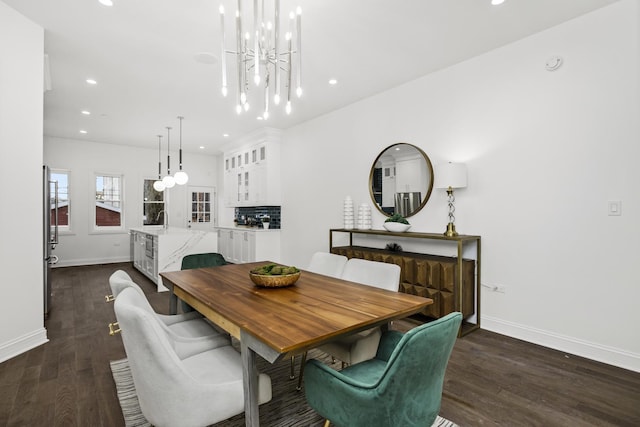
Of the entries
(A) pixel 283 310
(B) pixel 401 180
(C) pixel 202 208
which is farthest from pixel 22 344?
(C) pixel 202 208

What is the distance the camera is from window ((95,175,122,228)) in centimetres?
760

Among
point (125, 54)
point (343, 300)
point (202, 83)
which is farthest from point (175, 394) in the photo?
point (202, 83)

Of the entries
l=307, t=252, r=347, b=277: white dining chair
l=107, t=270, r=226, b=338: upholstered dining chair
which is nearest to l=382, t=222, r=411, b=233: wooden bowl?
l=307, t=252, r=347, b=277: white dining chair

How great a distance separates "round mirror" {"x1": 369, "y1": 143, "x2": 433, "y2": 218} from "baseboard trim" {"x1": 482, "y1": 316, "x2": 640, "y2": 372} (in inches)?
60.1

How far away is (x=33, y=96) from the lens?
2.90m

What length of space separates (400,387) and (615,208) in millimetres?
2640

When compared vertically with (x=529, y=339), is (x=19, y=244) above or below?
above

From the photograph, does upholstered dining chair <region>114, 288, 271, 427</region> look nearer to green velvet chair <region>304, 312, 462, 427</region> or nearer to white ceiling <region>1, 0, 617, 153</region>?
green velvet chair <region>304, 312, 462, 427</region>

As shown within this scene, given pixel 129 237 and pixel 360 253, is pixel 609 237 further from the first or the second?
pixel 129 237

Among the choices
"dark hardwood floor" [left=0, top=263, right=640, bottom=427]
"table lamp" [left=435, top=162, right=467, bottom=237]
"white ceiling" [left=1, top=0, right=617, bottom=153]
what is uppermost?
"white ceiling" [left=1, top=0, right=617, bottom=153]

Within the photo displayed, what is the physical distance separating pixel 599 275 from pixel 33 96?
5.20 meters

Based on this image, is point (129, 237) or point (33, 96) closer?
point (33, 96)

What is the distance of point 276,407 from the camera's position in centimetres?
200

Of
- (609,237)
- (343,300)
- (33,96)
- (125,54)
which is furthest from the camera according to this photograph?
(125,54)
